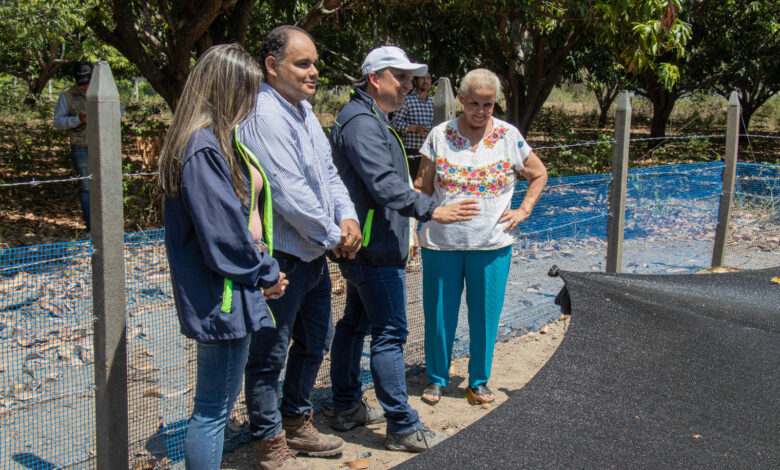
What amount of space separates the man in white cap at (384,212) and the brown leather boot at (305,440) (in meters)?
0.29

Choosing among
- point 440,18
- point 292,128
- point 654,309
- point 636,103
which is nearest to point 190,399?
point 292,128

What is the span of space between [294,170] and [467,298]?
160cm

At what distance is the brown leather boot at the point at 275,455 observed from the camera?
10.2 ft

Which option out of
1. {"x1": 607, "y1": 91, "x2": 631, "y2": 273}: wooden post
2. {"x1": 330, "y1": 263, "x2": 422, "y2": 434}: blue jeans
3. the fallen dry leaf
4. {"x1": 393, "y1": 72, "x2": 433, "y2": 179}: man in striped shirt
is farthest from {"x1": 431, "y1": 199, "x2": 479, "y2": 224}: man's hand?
{"x1": 393, "y1": 72, "x2": 433, "y2": 179}: man in striped shirt

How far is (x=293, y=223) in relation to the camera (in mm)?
2893

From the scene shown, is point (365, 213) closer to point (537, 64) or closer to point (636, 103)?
point (537, 64)

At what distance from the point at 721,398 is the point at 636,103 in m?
39.1

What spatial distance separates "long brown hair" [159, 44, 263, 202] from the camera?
2.45 metres

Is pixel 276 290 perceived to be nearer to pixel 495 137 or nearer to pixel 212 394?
pixel 212 394

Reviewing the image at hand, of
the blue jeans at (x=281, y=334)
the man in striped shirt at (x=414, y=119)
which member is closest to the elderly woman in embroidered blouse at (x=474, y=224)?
the blue jeans at (x=281, y=334)

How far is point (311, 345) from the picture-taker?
10.9ft

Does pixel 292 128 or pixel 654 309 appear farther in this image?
pixel 654 309

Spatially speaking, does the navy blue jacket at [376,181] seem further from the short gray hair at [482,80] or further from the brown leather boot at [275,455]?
the brown leather boot at [275,455]

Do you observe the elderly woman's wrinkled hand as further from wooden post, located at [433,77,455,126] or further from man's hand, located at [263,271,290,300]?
man's hand, located at [263,271,290,300]
